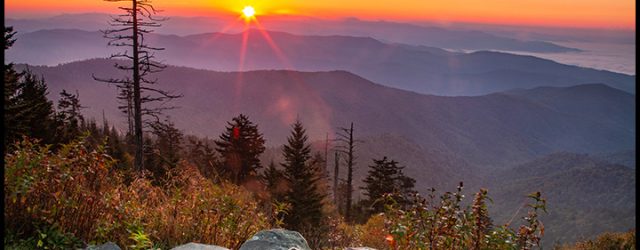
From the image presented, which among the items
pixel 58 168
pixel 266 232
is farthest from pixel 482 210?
pixel 58 168

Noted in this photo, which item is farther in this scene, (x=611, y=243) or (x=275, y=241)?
(x=611, y=243)

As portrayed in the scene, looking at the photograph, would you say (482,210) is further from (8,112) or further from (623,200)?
(623,200)

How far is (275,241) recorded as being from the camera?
5230mm

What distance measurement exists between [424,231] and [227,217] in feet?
7.51

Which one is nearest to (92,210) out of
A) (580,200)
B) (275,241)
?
(275,241)

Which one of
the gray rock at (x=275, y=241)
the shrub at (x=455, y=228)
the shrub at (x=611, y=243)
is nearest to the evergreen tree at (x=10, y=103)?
the gray rock at (x=275, y=241)

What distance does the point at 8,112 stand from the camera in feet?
56.0

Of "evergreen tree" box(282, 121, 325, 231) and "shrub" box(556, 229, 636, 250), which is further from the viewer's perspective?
"evergreen tree" box(282, 121, 325, 231)

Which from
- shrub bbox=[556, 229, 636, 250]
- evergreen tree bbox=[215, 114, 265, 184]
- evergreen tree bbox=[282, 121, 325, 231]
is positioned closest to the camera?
shrub bbox=[556, 229, 636, 250]

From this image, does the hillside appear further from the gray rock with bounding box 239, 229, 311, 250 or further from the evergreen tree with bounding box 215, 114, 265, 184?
the gray rock with bounding box 239, 229, 311, 250

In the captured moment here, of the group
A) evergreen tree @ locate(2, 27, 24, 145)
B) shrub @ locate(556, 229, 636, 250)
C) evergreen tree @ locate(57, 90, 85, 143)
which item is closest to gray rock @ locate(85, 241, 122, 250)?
evergreen tree @ locate(57, 90, 85, 143)

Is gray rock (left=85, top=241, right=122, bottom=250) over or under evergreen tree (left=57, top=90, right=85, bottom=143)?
over

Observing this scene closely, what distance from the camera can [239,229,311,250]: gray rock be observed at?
5.09 metres

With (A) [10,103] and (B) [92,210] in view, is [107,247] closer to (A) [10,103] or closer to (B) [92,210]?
(B) [92,210]
